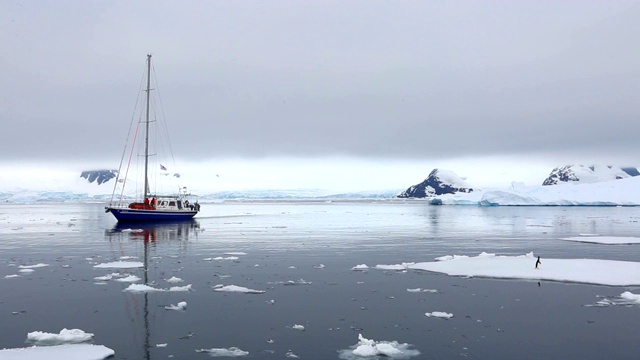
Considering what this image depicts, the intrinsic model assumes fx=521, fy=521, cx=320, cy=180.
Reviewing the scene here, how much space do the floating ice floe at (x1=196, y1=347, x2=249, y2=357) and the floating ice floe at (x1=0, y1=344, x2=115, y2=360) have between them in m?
2.13

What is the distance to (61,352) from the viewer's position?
11.5m

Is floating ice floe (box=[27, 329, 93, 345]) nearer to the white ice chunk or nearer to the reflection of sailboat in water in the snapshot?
the reflection of sailboat in water

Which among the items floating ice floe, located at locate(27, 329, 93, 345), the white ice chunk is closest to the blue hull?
the white ice chunk

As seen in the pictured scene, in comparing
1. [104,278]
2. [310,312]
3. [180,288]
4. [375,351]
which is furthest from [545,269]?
[104,278]

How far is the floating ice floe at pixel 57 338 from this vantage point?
12242 millimetres

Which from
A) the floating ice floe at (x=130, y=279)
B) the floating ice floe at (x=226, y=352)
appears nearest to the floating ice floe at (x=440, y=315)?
the floating ice floe at (x=226, y=352)

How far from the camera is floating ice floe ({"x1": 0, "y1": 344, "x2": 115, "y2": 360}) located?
11.1 metres

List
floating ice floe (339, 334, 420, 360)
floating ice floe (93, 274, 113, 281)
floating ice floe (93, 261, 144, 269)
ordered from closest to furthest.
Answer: floating ice floe (339, 334, 420, 360)
floating ice floe (93, 274, 113, 281)
floating ice floe (93, 261, 144, 269)

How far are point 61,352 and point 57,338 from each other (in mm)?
1024

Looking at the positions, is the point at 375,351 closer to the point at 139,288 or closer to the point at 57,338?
the point at 57,338

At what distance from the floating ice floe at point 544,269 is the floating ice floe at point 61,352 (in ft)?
49.2

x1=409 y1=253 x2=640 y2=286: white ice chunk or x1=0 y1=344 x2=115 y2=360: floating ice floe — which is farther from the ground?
x1=0 y1=344 x2=115 y2=360: floating ice floe

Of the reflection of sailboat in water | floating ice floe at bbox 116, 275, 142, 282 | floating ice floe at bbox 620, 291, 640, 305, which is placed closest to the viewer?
the reflection of sailboat in water

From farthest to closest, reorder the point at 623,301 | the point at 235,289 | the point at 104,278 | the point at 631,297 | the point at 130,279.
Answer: the point at 104,278
the point at 130,279
the point at 235,289
the point at 631,297
the point at 623,301
